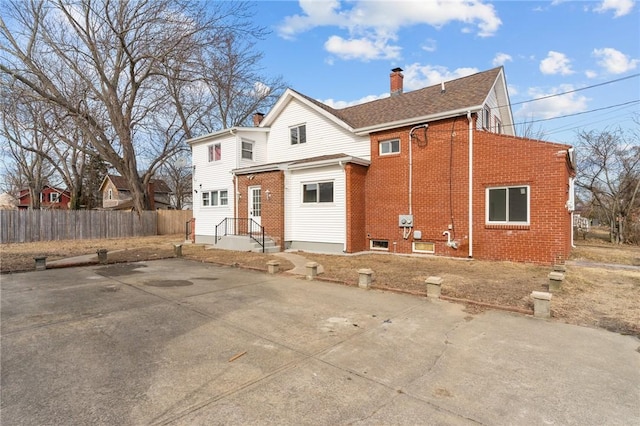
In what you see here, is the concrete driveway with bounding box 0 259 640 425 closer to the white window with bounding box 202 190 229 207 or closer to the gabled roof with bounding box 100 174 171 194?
the white window with bounding box 202 190 229 207

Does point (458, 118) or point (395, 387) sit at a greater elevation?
point (458, 118)

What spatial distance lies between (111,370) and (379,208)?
38.4ft

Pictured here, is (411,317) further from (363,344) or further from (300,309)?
(300,309)

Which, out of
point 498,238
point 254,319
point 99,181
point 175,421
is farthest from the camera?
point 99,181

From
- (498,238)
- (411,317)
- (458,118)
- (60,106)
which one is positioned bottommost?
(411,317)

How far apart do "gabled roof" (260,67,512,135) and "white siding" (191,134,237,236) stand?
300 centimetres

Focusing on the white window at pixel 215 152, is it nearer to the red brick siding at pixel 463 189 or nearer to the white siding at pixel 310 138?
the white siding at pixel 310 138

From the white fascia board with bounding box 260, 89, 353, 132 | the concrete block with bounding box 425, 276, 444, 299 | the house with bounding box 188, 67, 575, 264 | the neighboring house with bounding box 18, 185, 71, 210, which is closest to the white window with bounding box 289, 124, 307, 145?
the house with bounding box 188, 67, 575, 264

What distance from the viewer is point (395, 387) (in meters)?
3.33

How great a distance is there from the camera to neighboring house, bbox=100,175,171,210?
4738 cm

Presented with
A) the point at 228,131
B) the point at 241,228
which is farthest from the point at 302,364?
the point at 228,131

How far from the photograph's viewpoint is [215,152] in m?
19.1

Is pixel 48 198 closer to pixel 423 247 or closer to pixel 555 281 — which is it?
pixel 423 247

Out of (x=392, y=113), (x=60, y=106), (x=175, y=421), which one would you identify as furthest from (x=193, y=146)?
(x=175, y=421)
